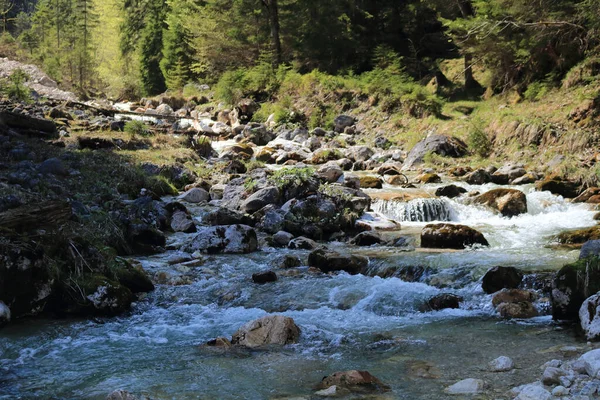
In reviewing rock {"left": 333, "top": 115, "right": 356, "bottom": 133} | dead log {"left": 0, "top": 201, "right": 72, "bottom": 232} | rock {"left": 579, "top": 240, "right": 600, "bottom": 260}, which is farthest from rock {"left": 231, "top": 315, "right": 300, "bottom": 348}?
rock {"left": 333, "top": 115, "right": 356, "bottom": 133}

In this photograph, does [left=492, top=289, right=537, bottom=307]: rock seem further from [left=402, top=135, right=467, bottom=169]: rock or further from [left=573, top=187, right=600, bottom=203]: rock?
[left=402, top=135, right=467, bottom=169]: rock

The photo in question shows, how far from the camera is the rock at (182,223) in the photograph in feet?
41.2

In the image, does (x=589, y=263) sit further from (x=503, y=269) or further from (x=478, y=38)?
(x=478, y=38)

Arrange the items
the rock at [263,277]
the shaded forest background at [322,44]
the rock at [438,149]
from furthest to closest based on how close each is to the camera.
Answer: the shaded forest background at [322,44]
the rock at [438,149]
the rock at [263,277]

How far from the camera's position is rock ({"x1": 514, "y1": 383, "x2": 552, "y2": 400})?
13.5 feet

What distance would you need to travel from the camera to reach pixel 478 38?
825 inches

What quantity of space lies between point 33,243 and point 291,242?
17.7ft

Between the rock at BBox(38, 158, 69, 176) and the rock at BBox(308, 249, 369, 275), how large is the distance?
7796 mm

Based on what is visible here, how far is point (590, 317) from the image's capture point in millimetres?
5758

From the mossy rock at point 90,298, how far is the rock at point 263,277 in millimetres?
2134

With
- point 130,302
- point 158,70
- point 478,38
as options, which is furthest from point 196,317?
point 158,70

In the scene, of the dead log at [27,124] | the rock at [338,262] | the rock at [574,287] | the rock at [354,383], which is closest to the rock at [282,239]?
the rock at [338,262]

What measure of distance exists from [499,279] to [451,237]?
3.07m

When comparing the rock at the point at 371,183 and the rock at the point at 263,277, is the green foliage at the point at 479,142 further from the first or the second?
the rock at the point at 263,277
